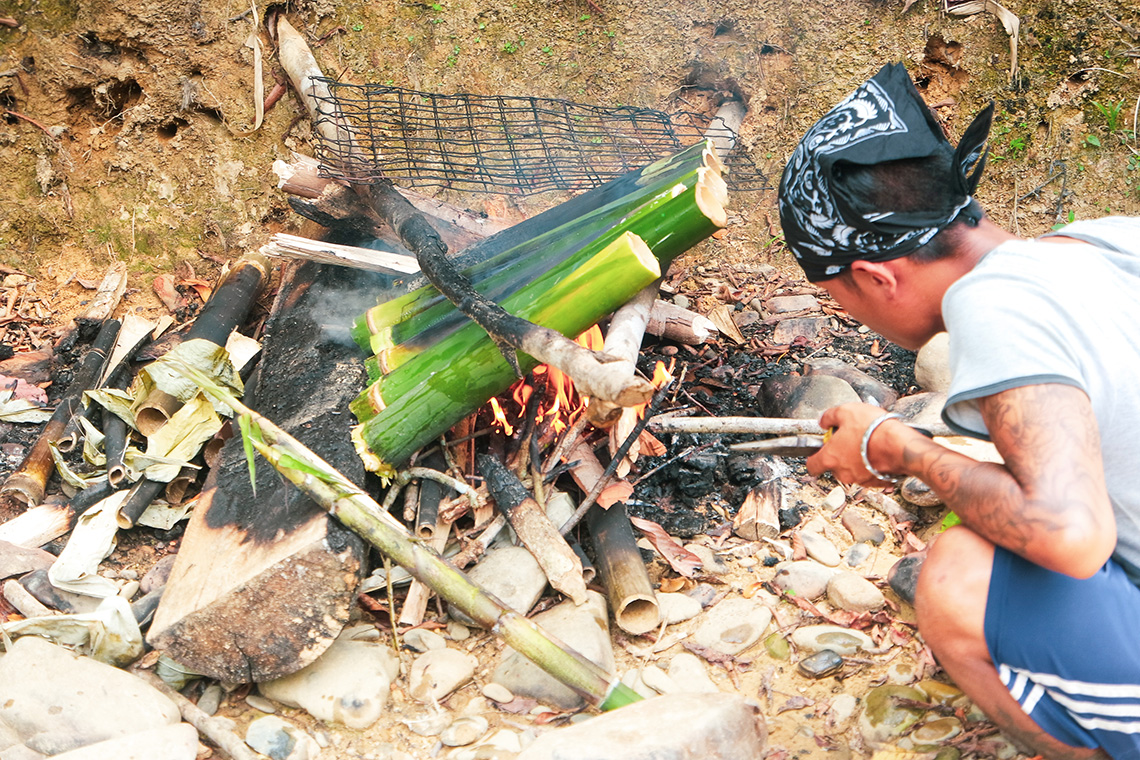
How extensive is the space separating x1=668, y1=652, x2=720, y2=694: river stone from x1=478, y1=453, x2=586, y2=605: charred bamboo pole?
0.43 m

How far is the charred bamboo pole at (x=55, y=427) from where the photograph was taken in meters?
3.87

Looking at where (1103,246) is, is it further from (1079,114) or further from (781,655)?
(1079,114)

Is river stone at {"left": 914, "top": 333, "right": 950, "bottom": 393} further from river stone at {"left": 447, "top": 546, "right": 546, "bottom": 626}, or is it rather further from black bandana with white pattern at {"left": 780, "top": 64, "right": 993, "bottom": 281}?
river stone at {"left": 447, "top": 546, "right": 546, "bottom": 626}

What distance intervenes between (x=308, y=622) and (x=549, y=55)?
15.8ft

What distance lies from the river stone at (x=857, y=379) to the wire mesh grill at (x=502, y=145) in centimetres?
127

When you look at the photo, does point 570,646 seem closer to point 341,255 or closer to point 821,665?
point 821,665

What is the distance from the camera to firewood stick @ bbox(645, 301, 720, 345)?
14.8 ft

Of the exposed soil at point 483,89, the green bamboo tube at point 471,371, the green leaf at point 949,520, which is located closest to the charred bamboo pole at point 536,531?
the green bamboo tube at point 471,371

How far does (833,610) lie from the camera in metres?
3.14

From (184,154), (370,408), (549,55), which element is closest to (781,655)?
(370,408)

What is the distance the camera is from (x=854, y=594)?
122 inches

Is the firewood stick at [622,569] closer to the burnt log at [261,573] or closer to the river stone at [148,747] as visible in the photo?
the burnt log at [261,573]

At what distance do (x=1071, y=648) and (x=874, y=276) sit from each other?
1081mm

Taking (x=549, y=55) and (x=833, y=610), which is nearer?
(x=833, y=610)
